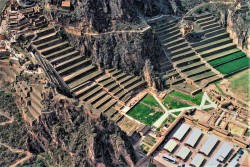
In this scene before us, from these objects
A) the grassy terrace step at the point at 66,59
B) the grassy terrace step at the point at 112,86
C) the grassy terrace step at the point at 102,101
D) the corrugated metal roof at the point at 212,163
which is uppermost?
Answer: the grassy terrace step at the point at 66,59

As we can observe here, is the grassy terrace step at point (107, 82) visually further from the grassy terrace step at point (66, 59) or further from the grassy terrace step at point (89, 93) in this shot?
the grassy terrace step at point (66, 59)

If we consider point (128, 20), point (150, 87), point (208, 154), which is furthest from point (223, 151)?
point (128, 20)

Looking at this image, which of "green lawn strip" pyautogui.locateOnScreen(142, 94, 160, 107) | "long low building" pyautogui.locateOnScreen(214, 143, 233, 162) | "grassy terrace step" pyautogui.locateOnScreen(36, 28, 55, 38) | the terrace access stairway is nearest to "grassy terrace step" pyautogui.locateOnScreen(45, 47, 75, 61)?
"grassy terrace step" pyautogui.locateOnScreen(36, 28, 55, 38)

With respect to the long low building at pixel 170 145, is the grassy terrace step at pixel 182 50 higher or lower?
higher

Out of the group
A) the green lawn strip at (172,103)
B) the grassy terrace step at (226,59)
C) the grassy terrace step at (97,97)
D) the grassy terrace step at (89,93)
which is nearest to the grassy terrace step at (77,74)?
the grassy terrace step at (89,93)

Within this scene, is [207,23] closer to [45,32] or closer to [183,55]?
[183,55]

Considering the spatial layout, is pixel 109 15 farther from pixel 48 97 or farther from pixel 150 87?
pixel 48 97

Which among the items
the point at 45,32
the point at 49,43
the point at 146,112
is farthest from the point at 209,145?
the point at 45,32
